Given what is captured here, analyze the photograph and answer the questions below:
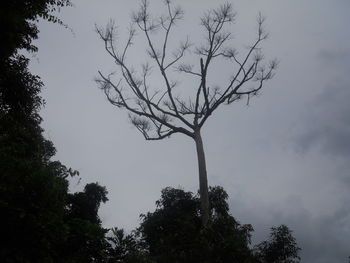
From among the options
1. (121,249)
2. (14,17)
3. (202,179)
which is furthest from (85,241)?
(202,179)

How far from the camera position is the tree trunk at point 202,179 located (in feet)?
43.0

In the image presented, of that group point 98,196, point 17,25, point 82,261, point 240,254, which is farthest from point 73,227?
point 98,196

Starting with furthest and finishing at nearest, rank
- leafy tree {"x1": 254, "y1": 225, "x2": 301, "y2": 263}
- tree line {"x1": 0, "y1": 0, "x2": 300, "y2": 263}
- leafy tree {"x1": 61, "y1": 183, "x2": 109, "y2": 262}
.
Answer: leafy tree {"x1": 254, "y1": 225, "x2": 301, "y2": 263} → leafy tree {"x1": 61, "y1": 183, "x2": 109, "y2": 262} → tree line {"x1": 0, "y1": 0, "x2": 300, "y2": 263}

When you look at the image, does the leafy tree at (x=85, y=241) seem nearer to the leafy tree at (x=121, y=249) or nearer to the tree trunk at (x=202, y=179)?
the leafy tree at (x=121, y=249)

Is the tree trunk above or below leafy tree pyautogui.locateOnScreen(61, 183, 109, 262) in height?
above

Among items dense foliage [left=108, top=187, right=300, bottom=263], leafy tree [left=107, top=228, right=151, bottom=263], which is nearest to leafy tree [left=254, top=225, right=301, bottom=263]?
dense foliage [left=108, top=187, right=300, bottom=263]

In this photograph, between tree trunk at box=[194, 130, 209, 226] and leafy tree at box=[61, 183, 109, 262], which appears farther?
tree trunk at box=[194, 130, 209, 226]

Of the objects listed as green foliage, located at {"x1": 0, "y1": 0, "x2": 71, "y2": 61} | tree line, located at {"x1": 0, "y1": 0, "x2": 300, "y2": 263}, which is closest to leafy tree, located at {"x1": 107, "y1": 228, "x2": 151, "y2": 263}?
tree line, located at {"x1": 0, "y1": 0, "x2": 300, "y2": 263}

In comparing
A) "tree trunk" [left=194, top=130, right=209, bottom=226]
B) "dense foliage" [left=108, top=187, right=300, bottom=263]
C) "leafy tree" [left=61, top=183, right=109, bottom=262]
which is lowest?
"leafy tree" [left=61, top=183, right=109, bottom=262]

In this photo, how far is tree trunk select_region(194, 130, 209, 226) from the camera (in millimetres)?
13109

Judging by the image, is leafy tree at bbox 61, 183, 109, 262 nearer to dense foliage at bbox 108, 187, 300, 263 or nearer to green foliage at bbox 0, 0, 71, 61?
dense foliage at bbox 108, 187, 300, 263

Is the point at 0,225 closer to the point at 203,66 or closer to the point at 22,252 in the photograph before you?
the point at 22,252

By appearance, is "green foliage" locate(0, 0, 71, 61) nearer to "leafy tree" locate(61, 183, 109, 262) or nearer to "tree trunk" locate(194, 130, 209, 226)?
"leafy tree" locate(61, 183, 109, 262)

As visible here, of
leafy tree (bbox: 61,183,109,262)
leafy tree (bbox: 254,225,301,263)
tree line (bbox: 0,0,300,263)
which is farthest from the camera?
leafy tree (bbox: 254,225,301,263)
